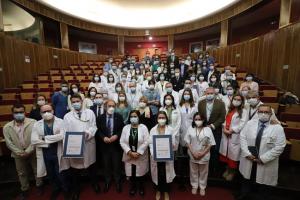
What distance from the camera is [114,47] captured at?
17.4m

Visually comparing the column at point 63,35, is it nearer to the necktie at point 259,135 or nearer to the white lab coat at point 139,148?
the white lab coat at point 139,148

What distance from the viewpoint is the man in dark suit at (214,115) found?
10.5ft

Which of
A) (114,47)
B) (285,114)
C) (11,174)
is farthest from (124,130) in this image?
(114,47)

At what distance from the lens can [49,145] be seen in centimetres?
275

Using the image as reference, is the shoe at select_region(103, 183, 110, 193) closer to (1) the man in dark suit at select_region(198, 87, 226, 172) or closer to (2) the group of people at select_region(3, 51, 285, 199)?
(2) the group of people at select_region(3, 51, 285, 199)

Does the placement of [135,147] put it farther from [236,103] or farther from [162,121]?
[236,103]

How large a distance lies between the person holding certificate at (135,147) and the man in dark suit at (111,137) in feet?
0.61

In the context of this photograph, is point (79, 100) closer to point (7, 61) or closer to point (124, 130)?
point (124, 130)

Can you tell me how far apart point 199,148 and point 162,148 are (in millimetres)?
665

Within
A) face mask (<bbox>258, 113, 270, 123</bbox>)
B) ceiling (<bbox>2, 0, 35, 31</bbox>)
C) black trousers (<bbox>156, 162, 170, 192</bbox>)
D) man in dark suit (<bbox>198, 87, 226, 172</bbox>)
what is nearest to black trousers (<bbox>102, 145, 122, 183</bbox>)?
black trousers (<bbox>156, 162, 170, 192</bbox>)

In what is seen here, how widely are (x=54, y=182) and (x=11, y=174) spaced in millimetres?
1263

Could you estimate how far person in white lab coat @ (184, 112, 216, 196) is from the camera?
281 centimetres

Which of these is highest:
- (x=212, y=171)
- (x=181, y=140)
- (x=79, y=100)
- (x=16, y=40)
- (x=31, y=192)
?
(x=16, y=40)

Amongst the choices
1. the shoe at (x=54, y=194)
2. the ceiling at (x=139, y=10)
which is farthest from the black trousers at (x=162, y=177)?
the ceiling at (x=139, y=10)
